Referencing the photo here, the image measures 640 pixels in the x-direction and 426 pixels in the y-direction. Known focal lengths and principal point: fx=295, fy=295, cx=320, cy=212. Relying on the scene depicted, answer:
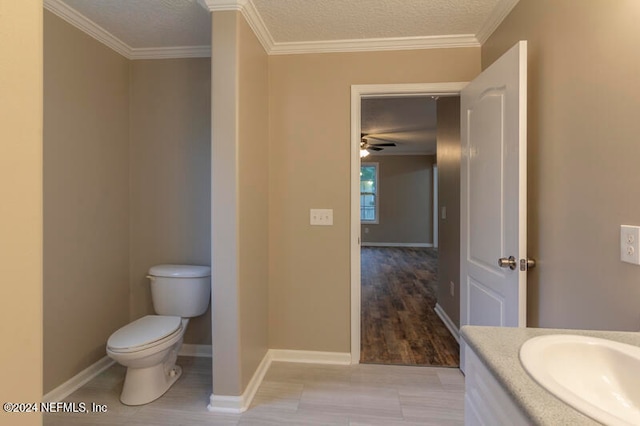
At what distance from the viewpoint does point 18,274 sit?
1.87ft

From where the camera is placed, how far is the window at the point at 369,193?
7.86 metres

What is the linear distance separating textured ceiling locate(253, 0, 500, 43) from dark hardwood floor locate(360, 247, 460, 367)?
234 cm

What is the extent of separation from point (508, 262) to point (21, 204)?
175 cm

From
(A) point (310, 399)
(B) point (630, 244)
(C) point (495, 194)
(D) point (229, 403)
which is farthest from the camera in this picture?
(A) point (310, 399)

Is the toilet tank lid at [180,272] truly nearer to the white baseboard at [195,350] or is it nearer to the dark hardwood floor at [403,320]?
the white baseboard at [195,350]

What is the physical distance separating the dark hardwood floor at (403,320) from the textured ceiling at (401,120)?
2.10 metres

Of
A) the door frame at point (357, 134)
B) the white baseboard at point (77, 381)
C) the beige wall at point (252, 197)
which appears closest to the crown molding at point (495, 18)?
the door frame at point (357, 134)

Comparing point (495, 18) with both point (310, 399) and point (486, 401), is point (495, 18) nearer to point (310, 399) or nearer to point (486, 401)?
point (486, 401)

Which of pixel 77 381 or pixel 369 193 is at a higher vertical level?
pixel 369 193

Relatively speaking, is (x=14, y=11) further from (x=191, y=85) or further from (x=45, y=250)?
(x=191, y=85)

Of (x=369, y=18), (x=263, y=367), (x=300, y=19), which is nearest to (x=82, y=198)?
(x=263, y=367)

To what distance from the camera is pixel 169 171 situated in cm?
225

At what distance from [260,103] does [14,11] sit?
150cm

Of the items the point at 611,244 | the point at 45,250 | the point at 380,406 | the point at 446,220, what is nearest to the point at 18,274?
the point at 45,250
